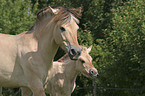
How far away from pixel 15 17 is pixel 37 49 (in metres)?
15.8

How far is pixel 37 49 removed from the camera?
4.03 meters

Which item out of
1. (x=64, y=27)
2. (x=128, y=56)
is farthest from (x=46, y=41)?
(x=128, y=56)

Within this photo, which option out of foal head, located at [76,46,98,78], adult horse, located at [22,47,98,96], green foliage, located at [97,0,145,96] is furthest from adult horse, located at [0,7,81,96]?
green foliage, located at [97,0,145,96]

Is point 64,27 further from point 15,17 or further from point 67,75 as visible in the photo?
point 15,17

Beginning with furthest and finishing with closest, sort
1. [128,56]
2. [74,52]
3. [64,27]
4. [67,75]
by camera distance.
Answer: [128,56] → [67,75] → [64,27] → [74,52]

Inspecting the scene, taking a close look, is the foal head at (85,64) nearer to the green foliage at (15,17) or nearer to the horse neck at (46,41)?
the horse neck at (46,41)

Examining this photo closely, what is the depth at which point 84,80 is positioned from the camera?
17.5 metres

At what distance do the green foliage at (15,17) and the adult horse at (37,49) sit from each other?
13.8m

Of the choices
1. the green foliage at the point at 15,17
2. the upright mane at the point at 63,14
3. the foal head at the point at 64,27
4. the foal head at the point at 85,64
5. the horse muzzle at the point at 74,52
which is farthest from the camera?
the green foliage at the point at 15,17

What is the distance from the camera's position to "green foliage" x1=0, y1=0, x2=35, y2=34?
59.0 ft

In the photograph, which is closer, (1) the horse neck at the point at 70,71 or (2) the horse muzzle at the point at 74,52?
(2) the horse muzzle at the point at 74,52

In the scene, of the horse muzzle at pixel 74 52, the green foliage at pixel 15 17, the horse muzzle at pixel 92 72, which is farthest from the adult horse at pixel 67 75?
the green foliage at pixel 15 17

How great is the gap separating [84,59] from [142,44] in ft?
18.2

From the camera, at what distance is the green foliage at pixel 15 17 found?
18.0 meters
